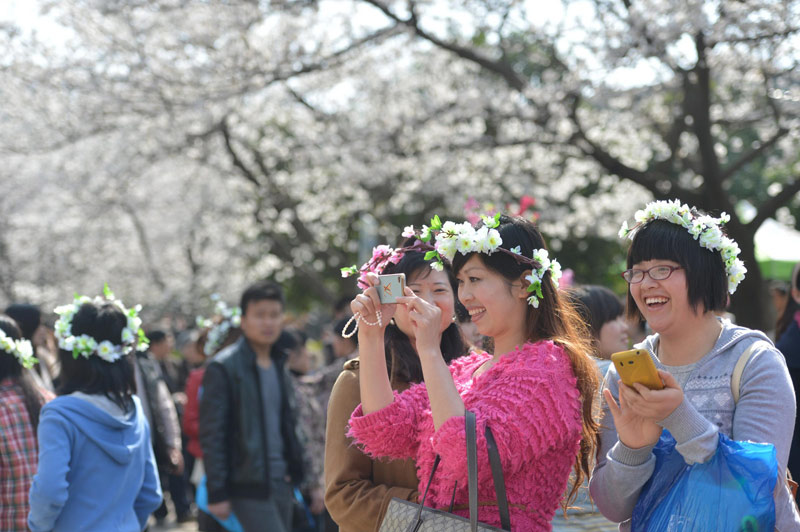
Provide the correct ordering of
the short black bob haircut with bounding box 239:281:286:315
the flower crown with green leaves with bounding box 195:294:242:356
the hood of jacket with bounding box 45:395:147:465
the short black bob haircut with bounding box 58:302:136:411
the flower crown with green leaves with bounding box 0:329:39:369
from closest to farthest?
the hood of jacket with bounding box 45:395:147:465 → the short black bob haircut with bounding box 58:302:136:411 → the flower crown with green leaves with bounding box 0:329:39:369 → the short black bob haircut with bounding box 239:281:286:315 → the flower crown with green leaves with bounding box 195:294:242:356

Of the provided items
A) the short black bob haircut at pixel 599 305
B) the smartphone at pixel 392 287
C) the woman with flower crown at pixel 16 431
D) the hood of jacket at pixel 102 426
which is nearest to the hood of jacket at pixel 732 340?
the smartphone at pixel 392 287

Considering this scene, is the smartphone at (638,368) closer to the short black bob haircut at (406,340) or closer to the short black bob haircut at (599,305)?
the short black bob haircut at (406,340)

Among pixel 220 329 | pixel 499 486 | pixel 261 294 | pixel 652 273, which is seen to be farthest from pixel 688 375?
pixel 220 329

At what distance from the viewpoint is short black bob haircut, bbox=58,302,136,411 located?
3801mm

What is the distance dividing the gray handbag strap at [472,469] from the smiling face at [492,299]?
0.39 meters

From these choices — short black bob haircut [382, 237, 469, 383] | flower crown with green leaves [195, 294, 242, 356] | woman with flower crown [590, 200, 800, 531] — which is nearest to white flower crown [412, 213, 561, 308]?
woman with flower crown [590, 200, 800, 531]

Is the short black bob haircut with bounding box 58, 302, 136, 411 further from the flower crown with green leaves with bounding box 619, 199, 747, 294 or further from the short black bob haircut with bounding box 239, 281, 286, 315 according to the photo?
the flower crown with green leaves with bounding box 619, 199, 747, 294

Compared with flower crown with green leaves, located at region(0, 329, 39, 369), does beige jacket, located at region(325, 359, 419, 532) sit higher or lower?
lower

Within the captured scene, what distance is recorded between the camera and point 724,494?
7.18ft

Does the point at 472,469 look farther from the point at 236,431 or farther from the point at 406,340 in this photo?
the point at 236,431

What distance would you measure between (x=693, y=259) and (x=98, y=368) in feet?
8.28

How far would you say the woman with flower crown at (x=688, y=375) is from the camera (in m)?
2.25

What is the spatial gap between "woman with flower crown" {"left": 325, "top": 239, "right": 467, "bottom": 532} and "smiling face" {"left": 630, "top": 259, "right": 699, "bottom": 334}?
23.6 inches

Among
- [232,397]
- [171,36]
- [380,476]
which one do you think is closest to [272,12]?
[171,36]
